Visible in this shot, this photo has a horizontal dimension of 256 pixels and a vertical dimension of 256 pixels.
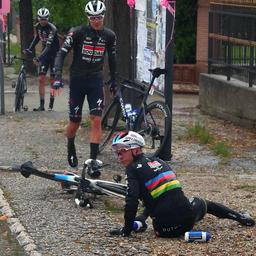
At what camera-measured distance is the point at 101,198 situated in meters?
8.71

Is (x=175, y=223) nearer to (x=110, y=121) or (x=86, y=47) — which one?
(x=86, y=47)

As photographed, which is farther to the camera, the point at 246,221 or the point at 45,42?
the point at 45,42

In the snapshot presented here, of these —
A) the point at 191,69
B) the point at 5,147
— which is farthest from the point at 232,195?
the point at 191,69

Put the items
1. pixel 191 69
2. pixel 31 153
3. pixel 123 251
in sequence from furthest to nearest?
1. pixel 191 69
2. pixel 31 153
3. pixel 123 251

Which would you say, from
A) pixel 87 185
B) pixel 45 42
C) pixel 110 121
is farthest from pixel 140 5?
pixel 45 42

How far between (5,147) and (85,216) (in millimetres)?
4197

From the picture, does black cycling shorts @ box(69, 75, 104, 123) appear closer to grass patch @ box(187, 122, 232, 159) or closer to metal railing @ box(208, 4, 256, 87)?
grass patch @ box(187, 122, 232, 159)

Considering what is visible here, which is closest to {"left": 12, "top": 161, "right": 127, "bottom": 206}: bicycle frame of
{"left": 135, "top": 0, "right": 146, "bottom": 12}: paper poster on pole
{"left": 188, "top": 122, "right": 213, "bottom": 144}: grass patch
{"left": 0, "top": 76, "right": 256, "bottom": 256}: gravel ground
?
→ {"left": 0, "top": 76, "right": 256, "bottom": 256}: gravel ground

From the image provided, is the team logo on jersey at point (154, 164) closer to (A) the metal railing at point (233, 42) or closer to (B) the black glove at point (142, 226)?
(B) the black glove at point (142, 226)

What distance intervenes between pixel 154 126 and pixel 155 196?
10.9ft

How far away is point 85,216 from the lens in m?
7.96

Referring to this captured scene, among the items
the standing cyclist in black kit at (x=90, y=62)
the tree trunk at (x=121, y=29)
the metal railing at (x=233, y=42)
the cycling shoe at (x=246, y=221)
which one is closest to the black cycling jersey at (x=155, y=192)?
the cycling shoe at (x=246, y=221)

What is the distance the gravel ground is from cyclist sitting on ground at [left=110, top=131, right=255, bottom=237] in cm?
14

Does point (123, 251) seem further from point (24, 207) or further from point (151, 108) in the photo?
point (151, 108)
